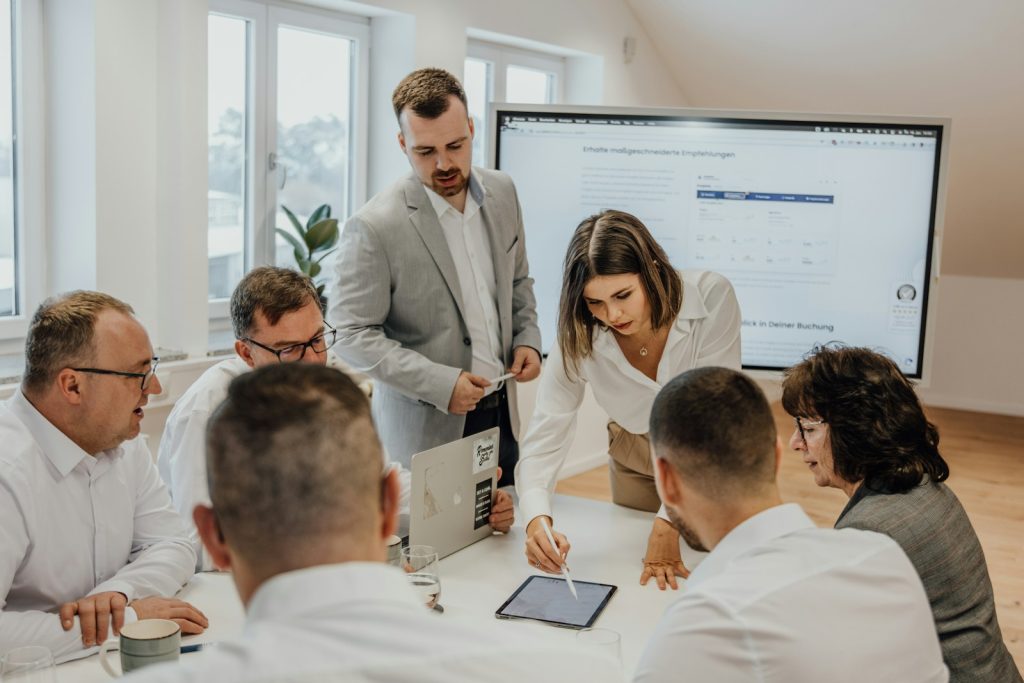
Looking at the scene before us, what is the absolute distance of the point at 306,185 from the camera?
15.0ft

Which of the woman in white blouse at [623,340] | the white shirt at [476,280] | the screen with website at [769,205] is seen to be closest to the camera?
the woman in white blouse at [623,340]

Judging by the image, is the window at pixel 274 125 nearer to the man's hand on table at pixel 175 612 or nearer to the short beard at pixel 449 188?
the short beard at pixel 449 188

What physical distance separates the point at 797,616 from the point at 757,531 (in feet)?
0.50

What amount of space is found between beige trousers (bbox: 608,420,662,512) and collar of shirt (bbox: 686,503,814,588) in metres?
1.25

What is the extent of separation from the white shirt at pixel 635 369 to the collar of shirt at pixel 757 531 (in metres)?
1.18

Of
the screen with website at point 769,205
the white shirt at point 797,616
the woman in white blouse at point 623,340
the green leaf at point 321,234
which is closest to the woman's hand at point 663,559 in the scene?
the woman in white blouse at point 623,340

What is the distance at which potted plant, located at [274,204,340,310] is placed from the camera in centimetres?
421

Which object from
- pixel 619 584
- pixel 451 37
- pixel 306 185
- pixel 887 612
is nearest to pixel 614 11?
pixel 451 37

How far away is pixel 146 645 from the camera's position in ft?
5.28

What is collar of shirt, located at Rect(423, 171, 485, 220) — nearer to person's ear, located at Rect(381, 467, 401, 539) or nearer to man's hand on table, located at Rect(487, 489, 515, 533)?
man's hand on table, located at Rect(487, 489, 515, 533)

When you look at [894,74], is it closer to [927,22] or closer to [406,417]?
[927,22]

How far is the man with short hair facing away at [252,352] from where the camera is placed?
233cm

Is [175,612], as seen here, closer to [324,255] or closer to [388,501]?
[388,501]

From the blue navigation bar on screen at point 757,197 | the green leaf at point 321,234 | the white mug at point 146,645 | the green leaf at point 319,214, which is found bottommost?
the white mug at point 146,645
